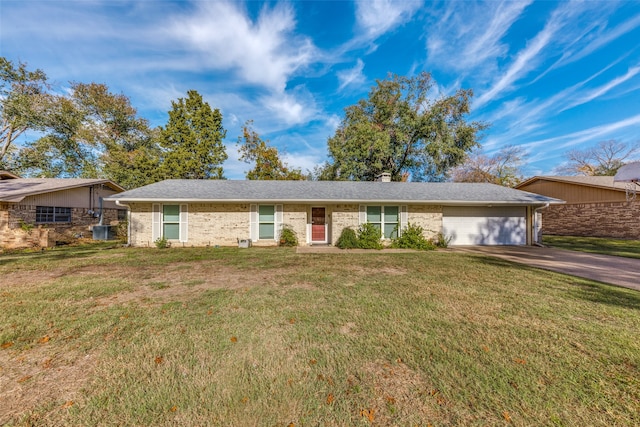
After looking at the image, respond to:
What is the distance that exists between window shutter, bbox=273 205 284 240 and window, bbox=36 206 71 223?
12.7 m

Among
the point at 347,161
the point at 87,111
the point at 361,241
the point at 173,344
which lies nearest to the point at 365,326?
the point at 173,344

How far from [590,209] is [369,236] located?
16.9 m

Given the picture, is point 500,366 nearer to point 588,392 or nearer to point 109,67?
point 588,392

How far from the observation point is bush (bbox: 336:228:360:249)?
11.1 metres

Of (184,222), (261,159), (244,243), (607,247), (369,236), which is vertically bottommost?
(607,247)

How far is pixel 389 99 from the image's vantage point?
67.1ft

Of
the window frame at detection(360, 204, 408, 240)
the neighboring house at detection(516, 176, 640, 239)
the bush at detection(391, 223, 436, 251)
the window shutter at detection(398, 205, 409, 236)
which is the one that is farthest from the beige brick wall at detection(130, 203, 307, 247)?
the neighboring house at detection(516, 176, 640, 239)

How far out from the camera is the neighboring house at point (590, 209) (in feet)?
48.8

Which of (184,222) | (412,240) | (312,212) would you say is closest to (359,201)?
(312,212)

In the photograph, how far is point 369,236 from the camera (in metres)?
11.3

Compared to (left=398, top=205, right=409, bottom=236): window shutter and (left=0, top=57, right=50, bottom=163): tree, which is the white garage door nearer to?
(left=398, top=205, right=409, bottom=236): window shutter

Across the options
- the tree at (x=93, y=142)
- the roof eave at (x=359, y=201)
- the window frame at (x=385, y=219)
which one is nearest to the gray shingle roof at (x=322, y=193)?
the roof eave at (x=359, y=201)

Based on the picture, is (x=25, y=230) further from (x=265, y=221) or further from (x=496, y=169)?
(x=496, y=169)

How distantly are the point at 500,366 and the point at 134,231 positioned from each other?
13.6 m
